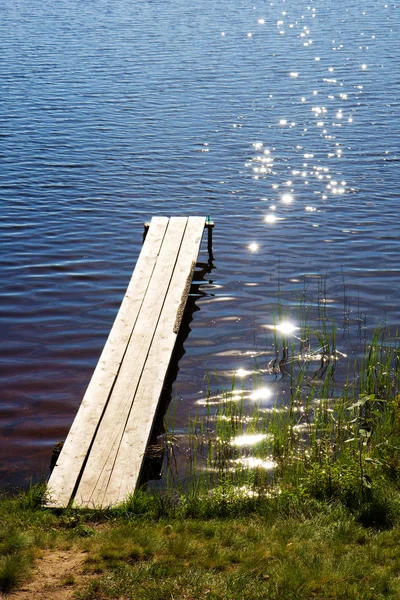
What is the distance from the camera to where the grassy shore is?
18.0 ft

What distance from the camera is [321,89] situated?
24.2 m

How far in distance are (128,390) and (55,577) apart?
2.97 m

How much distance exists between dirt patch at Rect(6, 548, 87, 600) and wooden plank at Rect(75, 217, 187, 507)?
0.83m

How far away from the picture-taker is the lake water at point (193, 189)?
10.4m

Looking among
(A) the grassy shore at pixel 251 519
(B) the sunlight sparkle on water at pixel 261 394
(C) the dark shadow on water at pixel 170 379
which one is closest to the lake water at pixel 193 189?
(C) the dark shadow on water at pixel 170 379

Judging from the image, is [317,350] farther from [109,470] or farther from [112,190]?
[112,190]

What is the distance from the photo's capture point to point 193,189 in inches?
654

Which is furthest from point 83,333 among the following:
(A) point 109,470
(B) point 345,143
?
(B) point 345,143

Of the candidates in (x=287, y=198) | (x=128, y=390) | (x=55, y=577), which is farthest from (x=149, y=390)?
(x=287, y=198)

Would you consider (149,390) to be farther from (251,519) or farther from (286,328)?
(286,328)

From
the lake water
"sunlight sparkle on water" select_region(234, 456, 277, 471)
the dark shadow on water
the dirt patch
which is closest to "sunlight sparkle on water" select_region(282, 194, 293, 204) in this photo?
the lake water

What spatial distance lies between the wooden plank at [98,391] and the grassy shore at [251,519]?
311 millimetres

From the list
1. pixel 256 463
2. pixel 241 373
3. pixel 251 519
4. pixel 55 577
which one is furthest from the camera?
pixel 241 373

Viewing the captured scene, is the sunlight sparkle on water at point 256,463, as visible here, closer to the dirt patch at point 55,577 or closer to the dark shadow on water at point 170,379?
the dark shadow on water at point 170,379
